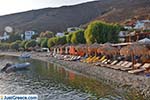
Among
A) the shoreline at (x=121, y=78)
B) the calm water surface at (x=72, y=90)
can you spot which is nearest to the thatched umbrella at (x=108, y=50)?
the shoreline at (x=121, y=78)

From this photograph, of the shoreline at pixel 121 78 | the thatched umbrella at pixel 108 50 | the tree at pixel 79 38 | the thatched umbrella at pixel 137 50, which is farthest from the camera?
the tree at pixel 79 38

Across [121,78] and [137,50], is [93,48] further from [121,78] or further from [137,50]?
[121,78]

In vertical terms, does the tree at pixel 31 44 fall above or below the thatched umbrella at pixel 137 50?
below

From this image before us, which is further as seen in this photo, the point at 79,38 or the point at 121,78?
the point at 79,38

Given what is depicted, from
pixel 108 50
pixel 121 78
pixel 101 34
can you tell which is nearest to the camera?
pixel 121 78

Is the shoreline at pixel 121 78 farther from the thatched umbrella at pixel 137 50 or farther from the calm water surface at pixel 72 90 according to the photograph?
the thatched umbrella at pixel 137 50

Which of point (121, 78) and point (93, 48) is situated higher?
point (93, 48)

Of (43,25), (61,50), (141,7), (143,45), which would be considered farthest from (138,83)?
(43,25)

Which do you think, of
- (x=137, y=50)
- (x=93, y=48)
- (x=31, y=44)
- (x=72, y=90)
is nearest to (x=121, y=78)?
(x=72, y=90)

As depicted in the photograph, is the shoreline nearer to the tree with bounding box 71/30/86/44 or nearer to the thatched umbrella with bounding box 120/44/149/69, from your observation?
the thatched umbrella with bounding box 120/44/149/69

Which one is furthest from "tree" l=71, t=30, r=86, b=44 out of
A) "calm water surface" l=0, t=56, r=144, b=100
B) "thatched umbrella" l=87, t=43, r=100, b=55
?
"calm water surface" l=0, t=56, r=144, b=100

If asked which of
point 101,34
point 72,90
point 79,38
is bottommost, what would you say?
point 72,90

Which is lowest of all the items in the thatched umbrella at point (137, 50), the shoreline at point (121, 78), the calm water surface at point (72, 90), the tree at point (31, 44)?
the tree at point (31, 44)

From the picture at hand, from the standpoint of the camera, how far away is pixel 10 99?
10602mm
